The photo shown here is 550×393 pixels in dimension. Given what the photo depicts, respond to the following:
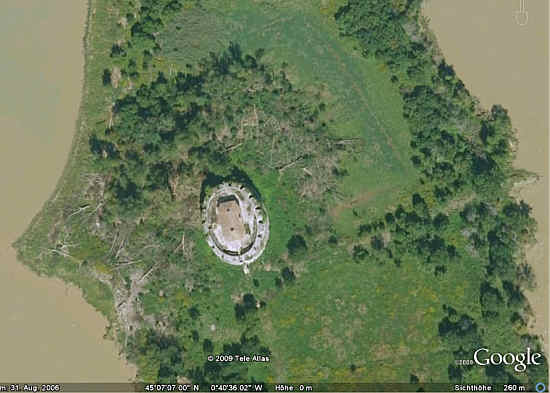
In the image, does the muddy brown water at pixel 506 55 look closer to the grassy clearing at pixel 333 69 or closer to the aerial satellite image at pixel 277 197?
the aerial satellite image at pixel 277 197

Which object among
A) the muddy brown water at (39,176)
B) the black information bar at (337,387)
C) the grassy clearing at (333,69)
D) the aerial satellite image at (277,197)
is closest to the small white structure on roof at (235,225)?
the aerial satellite image at (277,197)

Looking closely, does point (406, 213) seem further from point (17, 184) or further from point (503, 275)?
point (17, 184)

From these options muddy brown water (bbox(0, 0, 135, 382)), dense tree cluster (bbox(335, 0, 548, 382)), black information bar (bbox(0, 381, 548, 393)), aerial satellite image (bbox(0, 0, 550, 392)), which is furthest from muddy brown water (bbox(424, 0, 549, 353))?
muddy brown water (bbox(0, 0, 135, 382))

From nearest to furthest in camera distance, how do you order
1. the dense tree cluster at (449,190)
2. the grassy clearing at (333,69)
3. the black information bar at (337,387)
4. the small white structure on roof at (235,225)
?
the black information bar at (337,387) < the small white structure on roof at (235,225) < the dense tree cluster at (449,190) < the grassy clearing at (333,69)

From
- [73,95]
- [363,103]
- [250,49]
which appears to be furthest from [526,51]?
[73,95]

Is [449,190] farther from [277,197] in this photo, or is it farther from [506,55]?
[277,197]

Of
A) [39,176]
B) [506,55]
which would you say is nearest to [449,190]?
[506,55]

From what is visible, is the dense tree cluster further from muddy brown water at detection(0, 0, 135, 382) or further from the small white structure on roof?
muddy brown water at detection(0, 0, 135, 382)
